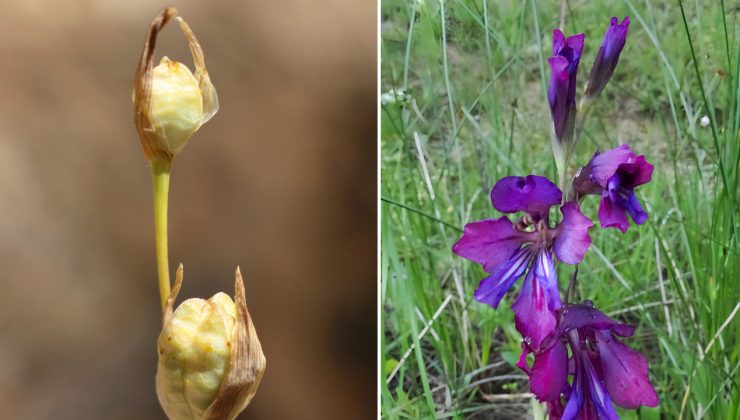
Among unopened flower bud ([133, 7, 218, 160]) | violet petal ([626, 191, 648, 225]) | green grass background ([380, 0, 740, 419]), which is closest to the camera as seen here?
unopened flower bud ([133, 7, 218, 160])

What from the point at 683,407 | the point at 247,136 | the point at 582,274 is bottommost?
the point at 683,407

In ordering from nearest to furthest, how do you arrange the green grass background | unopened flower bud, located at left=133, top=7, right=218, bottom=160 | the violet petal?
unopened flower bud, located at left=133, top=7, right=218, bottom=160 → the violet petal → the green grass background

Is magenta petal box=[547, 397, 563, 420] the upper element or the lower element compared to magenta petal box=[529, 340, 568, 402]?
lower

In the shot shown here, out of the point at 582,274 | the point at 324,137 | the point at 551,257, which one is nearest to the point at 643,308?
the point at 582,274

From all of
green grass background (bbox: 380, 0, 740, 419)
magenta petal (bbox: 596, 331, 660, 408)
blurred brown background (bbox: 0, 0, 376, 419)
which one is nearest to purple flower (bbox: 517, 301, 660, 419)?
magenta petal (bbox: 596, 331, 660, 408)

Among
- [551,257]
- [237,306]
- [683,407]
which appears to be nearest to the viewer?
[237,306]

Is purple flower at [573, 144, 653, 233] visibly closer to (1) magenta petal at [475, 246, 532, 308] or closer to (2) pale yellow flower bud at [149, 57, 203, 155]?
(1) magenta petal at [475, 246, 532, 308]

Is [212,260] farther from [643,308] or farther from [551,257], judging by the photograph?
[643,308]
